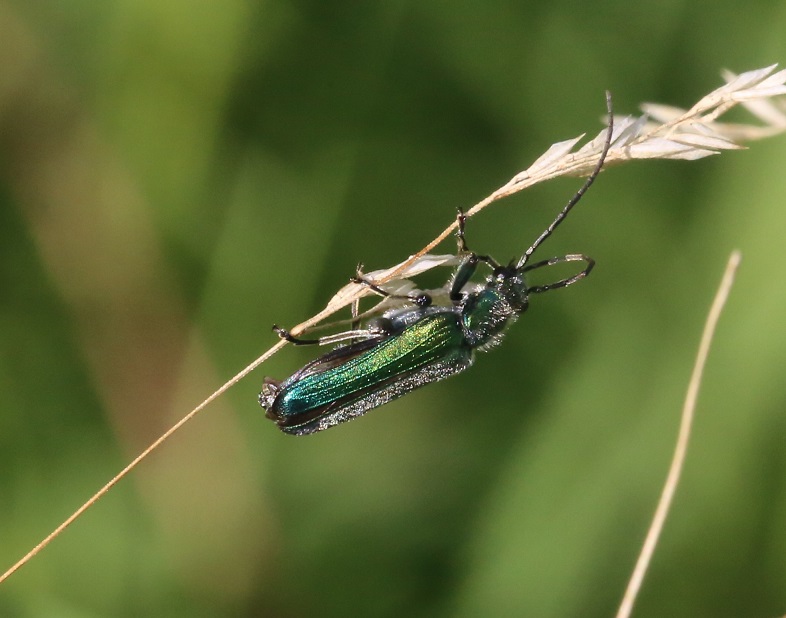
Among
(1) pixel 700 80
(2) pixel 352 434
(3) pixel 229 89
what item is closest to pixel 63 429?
(2) pixel 352 434

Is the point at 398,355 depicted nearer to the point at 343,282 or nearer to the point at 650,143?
the point at 343,282

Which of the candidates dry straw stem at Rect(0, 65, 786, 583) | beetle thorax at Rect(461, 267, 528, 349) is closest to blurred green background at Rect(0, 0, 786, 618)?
beetle thorax at Rect(461, 267, 528, 349)

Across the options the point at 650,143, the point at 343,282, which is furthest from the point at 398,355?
the point at 650,143

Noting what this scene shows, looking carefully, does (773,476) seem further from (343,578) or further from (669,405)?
(343,578)

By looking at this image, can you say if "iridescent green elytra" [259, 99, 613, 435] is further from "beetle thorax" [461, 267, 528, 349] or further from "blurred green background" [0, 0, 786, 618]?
"blurred green background" [0, 0, 786, 618]

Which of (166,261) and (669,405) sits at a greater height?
(166,261)

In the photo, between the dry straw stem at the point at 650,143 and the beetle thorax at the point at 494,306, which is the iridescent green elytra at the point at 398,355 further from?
the dry straw stem at the point at 650,143
